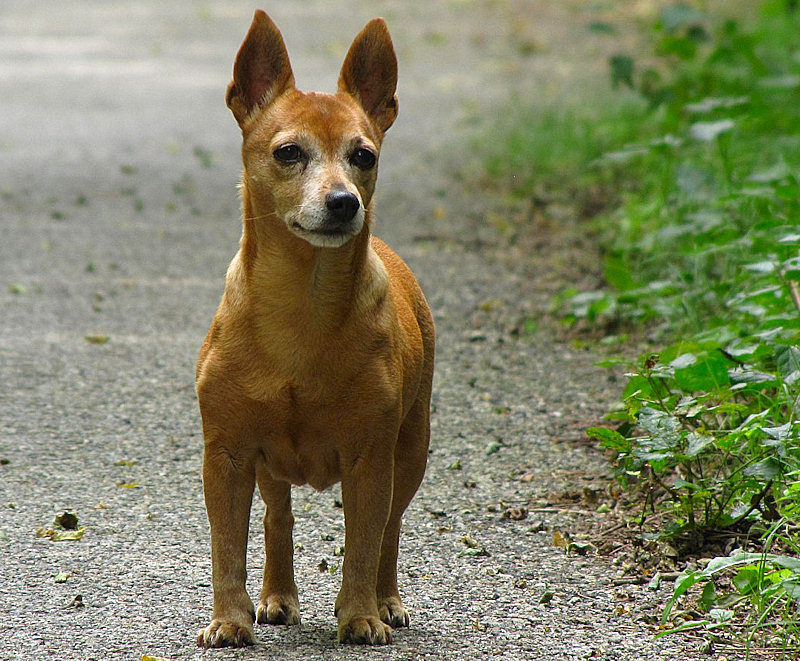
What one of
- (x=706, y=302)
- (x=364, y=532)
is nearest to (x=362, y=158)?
(x=364, y=532)

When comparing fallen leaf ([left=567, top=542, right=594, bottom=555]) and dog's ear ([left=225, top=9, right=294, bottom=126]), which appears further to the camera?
fallen leaf ([left=567, top=542, right=594, bottom=555])

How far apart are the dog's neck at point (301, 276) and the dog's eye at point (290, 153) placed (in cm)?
16

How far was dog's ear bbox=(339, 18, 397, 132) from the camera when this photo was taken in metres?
3.81

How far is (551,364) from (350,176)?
341 centimetres

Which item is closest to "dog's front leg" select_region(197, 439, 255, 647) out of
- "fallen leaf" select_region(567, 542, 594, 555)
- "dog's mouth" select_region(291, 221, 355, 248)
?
"dog's mouth" select_region(291, 221, 355, 248)

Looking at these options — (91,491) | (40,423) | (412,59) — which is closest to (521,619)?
(91,491)

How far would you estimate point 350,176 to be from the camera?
3508 mm

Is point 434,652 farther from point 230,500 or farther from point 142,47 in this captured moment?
point 142,47

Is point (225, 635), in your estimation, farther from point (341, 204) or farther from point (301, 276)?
point (341, 204)

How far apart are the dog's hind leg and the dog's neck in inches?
21.8

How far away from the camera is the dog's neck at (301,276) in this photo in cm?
357

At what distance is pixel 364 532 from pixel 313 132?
3.69 feet

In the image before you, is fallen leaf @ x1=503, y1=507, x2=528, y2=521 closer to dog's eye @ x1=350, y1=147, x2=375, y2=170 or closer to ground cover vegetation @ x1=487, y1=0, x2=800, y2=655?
ground cover vegetation @ x1=487, y1=0, x2=800, y2=655

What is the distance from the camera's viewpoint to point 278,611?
380 cm
